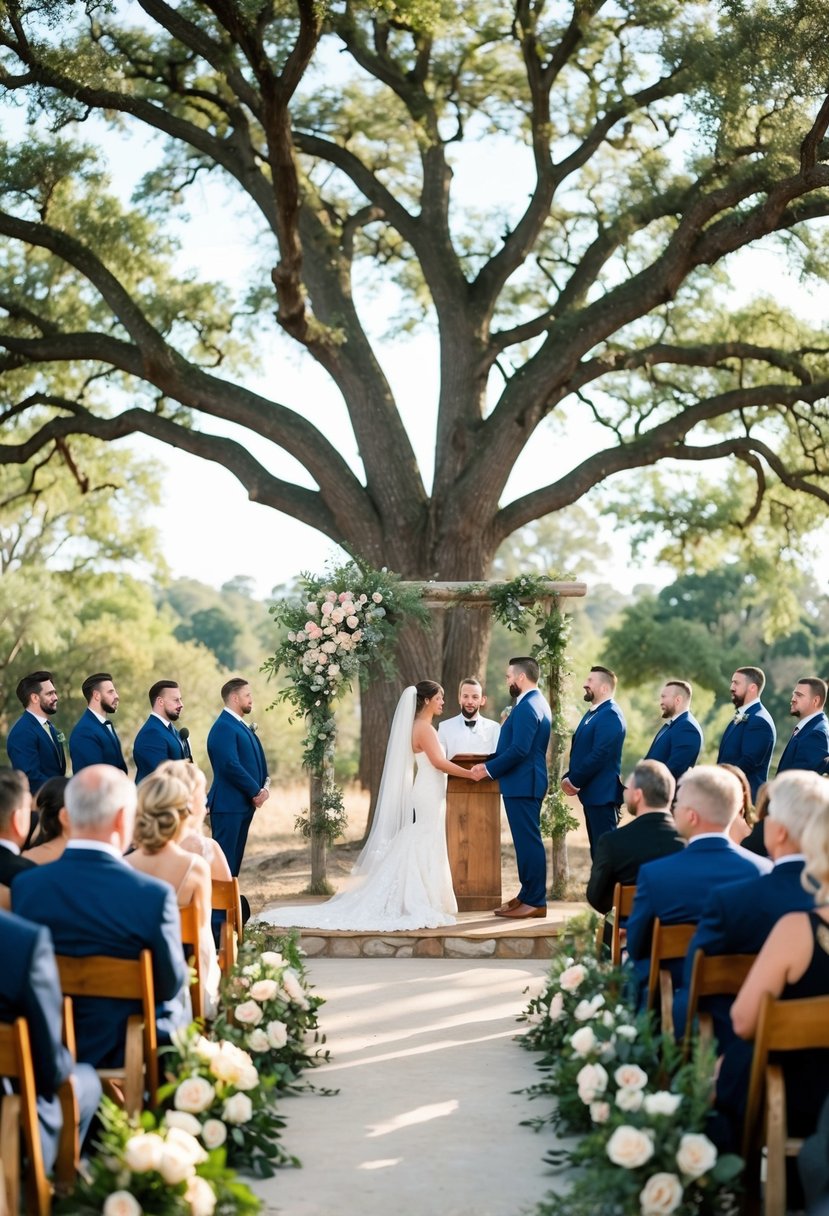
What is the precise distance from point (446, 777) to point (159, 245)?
1006cm

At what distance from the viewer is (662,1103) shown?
185 inches

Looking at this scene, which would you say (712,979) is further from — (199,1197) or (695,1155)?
(199,1197)

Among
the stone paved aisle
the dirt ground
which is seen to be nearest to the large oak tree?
the dirt ground

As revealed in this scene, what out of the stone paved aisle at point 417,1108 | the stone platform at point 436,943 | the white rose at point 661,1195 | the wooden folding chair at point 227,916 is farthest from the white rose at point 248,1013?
the stone platform at point 436,943

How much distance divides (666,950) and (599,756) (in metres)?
5.99

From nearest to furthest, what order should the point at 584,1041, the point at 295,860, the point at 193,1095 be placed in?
the point at 193,1095 < the point at 584,1041 < the point at 295,860

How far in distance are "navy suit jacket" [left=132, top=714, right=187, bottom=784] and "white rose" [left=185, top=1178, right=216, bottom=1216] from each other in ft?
23.1

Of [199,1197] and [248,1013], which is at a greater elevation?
[248,1013]

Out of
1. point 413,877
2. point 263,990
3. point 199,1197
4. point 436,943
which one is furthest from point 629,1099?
point 413,877

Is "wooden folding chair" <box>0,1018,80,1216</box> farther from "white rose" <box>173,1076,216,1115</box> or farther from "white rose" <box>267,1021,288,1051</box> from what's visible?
"white rose" <box>267,1021,288,1051</box>

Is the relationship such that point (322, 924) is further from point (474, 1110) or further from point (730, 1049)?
point (730, 1049)

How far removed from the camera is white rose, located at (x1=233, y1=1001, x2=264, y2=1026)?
6578 millimetres

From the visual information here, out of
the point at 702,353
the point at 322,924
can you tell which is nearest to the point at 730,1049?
the point at 322,924

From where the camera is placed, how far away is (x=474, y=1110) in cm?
682
